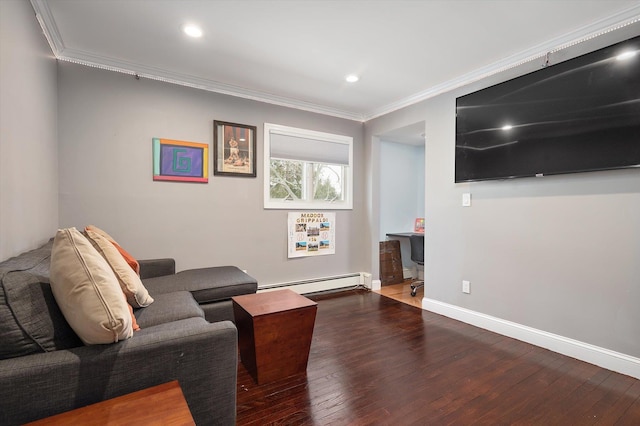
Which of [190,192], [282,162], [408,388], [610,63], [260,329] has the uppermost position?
[610,63]

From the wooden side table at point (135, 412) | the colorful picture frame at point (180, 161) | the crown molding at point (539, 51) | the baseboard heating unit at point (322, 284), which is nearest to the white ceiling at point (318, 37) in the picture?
the crown molding at point (539, 51)

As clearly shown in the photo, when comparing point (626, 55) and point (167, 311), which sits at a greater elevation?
point (626, 55)

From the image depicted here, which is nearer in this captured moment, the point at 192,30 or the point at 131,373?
the point at 131,373

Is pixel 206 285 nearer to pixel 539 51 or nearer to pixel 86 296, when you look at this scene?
pixel 86 296

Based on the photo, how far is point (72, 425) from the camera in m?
0.87

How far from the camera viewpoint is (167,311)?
1.74 m

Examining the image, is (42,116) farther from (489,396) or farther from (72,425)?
(489,396)

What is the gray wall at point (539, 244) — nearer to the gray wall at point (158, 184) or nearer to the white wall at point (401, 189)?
the white wall at point (401, 189)

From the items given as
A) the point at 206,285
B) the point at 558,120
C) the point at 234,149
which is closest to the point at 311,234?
the point at 234,149

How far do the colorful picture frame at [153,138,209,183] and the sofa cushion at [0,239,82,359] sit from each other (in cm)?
197

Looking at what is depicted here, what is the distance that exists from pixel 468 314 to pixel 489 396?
1296 millimetres

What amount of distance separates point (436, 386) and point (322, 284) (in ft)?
7.20

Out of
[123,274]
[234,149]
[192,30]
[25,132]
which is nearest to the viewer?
[123,274]

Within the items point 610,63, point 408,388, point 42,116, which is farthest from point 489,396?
point 42,116
